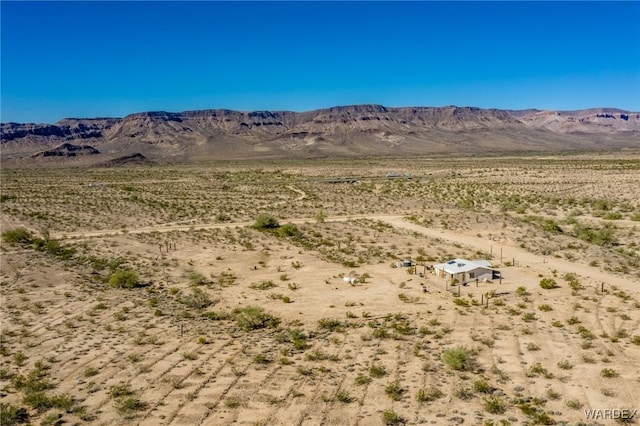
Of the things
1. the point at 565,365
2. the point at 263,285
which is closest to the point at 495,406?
the point at 565,365

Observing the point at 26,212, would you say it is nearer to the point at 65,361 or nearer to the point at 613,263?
the point at 65,361

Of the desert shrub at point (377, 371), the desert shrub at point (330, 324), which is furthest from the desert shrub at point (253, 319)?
the desert shrub at point (377, 371)

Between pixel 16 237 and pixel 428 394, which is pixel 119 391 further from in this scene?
pixel 16 237

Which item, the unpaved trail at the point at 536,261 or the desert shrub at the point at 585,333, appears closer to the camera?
the desert shrub at the point at 585,333

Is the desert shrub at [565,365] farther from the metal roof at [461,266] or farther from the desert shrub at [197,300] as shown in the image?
the desert shrub at [197,300]

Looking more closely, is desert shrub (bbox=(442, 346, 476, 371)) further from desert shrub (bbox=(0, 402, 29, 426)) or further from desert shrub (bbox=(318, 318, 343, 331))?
desert shrub (bbox=(0, 402, 29, 426))

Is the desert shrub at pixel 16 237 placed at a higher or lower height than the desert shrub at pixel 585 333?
higher

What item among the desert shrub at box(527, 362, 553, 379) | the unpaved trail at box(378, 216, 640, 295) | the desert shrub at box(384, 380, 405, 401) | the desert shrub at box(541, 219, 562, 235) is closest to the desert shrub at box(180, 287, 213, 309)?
the desert shrub at box(384, 380, 405, 401)
